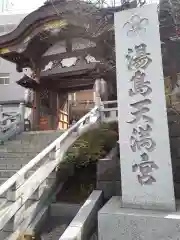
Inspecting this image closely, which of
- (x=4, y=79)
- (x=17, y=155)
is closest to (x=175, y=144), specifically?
(x=17, y=155)

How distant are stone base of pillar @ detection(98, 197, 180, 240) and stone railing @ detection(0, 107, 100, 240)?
1.82 m

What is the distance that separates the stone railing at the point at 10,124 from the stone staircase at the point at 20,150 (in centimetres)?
31

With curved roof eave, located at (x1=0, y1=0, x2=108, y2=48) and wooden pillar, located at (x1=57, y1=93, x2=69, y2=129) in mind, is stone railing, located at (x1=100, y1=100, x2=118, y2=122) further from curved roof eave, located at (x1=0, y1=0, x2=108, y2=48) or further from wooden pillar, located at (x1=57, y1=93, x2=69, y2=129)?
wooden pillar, located at (x1=57, y1=93, x2=69, y2=129)

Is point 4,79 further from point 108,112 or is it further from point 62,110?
point 108,112

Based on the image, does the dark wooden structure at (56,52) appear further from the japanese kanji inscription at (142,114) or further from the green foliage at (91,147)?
the japanese kanji inscription at (142,114)

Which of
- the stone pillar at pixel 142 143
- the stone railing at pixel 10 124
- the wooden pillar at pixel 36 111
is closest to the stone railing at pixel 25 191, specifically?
the stone pillar at pixel 142 143

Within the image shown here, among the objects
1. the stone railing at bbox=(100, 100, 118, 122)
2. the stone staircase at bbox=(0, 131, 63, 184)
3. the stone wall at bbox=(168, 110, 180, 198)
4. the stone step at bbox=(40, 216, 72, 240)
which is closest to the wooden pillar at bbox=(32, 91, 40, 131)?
the stone staircase at bbox=(0, 131, 63, 184)

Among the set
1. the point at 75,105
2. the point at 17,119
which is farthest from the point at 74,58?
the point at 75,105

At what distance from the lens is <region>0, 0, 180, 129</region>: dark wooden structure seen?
9078 millimetres

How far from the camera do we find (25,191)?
4941mm

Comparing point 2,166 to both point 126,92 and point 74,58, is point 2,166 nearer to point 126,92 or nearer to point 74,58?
point 126,92

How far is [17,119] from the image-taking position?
36.3 feet

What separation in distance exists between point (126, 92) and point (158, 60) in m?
0.76

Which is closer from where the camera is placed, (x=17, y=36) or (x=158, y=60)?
(x=158, y=60)
